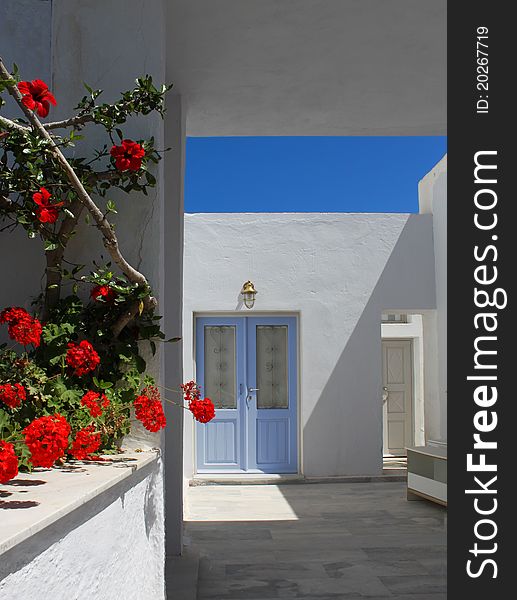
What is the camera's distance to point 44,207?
224 cm

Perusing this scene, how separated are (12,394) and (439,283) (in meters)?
6.99

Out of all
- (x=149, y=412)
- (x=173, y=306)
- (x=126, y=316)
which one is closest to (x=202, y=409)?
(x=149, y=412)

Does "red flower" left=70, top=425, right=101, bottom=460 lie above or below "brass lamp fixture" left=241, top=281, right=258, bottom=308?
below

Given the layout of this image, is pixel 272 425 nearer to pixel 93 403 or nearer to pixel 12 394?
pixel 93 403

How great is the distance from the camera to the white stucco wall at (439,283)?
8.38m

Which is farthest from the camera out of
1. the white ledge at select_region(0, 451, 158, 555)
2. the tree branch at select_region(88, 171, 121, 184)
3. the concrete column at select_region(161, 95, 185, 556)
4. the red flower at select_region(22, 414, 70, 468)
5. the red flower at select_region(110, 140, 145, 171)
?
the concrete column at select_region(161, 95, 185, 556)

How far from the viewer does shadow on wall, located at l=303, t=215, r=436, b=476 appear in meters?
8.28

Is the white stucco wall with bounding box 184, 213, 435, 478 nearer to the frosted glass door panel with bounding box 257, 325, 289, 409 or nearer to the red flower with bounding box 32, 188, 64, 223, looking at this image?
the frosted glass door panel with bounding box 257, 325, 289, 409

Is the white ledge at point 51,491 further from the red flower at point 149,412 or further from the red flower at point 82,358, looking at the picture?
the red flower at point 82,358

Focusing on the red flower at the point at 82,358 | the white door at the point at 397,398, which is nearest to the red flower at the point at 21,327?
the red flower at the point at 82,358

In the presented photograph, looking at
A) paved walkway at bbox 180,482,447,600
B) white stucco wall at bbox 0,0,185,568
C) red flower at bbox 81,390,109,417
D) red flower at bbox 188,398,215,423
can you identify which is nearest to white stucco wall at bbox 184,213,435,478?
paved walkway at bbox 180,482,447,600

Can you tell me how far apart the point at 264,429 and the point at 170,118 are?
15.6 ft

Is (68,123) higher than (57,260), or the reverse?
(68,123)

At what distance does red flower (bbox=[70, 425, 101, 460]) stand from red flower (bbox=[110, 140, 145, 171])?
0.90m
